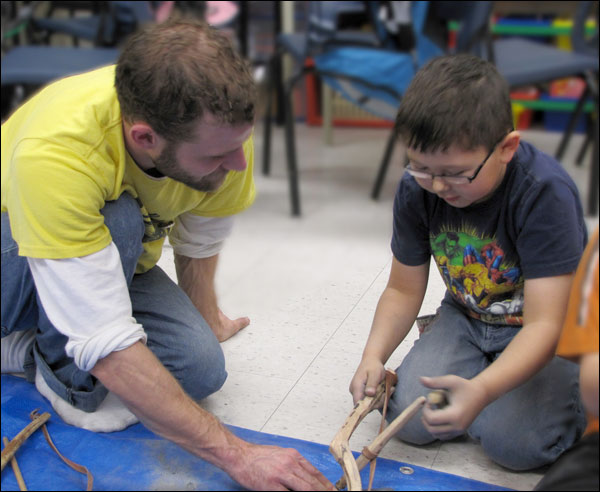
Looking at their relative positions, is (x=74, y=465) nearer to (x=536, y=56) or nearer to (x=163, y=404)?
(x=163, y=404)

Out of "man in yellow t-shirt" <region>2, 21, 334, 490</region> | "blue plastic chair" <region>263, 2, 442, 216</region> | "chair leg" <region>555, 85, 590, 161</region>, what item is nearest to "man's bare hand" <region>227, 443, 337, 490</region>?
"man in yellow t-shirt" <region>2, 21, 334, 490</region>

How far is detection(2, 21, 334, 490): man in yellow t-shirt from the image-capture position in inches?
27.9

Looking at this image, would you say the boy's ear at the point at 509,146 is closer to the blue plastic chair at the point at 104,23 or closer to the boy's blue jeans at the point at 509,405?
the boy's blue jeans at the point at 509,405

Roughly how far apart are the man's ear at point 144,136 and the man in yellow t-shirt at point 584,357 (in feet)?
1.41

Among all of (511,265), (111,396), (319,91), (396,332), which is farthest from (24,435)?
(319,91)

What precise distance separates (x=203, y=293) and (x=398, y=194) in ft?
1.13

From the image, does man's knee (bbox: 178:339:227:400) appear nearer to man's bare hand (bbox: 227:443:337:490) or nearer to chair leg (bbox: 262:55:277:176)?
man's bare hand (bbox: 227:443:337:490)

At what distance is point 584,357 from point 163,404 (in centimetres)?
41

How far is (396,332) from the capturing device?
904 millimetres

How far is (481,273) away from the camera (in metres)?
0.85

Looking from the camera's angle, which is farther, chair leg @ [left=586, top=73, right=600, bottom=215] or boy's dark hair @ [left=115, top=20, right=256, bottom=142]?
chair leg @ [left=586, top=73, right=600, bottom=215]

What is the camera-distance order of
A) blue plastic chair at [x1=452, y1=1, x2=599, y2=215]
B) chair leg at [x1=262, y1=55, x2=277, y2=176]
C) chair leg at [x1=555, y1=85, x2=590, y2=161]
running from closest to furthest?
1. blue plastic chair at [x1=452, y1=1, x2=599, y2=215]
2. chair leg at [x1=555, y1=85, x2=590, y2=161]
3. chair leg at [x1=262, y1=55, x2=277, y2=176]

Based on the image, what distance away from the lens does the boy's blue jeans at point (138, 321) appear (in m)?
0.80

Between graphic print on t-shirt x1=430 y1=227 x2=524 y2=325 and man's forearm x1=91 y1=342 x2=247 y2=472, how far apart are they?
0.32 metres
